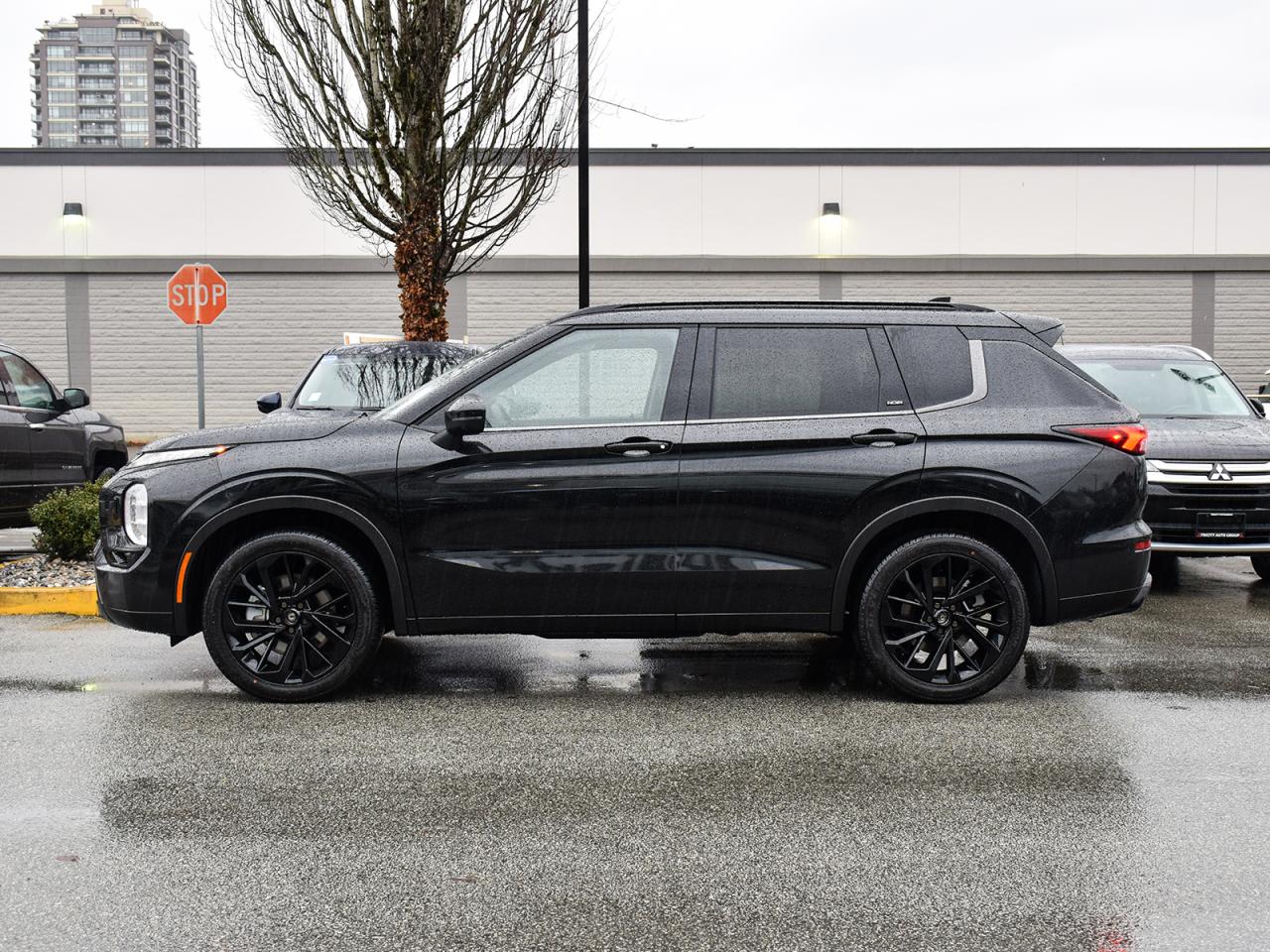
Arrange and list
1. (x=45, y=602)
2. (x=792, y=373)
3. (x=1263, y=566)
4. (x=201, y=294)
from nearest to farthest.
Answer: (x=792, y=373), (x=45, y=602), (x=1263, y=566), (x=201, y=294)

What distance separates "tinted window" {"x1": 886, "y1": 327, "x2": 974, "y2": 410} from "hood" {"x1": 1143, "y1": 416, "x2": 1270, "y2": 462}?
141 inches

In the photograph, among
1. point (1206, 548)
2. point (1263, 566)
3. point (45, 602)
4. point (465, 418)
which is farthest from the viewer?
point (1263, 566)

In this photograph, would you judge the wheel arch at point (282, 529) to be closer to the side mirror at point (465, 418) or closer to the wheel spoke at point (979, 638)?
the side mirror at point (465, 418)

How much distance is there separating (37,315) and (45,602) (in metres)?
18.7

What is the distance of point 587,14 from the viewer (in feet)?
42.0

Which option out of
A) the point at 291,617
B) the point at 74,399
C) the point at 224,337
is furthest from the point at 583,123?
the point at 224,337

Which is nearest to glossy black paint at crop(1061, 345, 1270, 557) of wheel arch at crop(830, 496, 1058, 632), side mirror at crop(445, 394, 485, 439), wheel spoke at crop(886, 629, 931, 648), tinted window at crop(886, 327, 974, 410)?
wheel arch at crop(830, 496, 1058, 632)

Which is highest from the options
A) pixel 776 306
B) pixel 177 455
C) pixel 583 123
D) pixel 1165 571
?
pixel 583 123

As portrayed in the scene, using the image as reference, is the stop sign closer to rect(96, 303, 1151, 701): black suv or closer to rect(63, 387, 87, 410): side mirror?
rect(63, 387, 87, 410): side mirror

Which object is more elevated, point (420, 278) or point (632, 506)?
point (420, 278)

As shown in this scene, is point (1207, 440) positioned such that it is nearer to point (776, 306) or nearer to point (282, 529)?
point (776, 306)

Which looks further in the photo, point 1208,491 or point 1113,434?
point 1208,491

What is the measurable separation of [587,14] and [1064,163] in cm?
1394

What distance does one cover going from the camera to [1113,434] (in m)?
5.85
